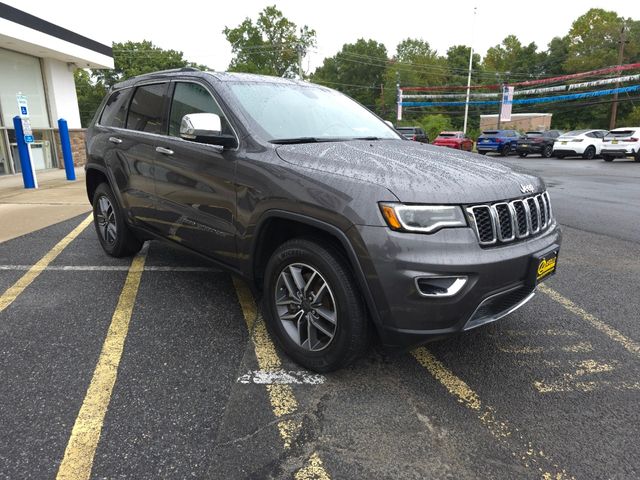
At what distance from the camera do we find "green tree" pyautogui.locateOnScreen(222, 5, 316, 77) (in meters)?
66.5

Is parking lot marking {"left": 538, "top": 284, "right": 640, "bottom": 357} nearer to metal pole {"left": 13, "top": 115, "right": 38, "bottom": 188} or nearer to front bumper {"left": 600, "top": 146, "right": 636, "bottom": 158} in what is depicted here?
metal pole {"left": 13, "top": 115, "right": 38, "bottom": 188}

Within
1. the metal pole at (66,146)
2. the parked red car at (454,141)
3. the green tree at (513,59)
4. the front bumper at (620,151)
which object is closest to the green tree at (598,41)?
the green tree at (513,59)

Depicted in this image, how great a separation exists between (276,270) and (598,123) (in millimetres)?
63604

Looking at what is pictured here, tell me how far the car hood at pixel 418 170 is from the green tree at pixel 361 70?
84.3 meters

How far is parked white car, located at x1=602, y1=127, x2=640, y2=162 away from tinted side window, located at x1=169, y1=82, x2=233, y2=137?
73.8 ft

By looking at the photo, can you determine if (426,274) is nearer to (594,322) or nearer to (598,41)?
(594,322)

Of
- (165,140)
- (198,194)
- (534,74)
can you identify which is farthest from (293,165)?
(534,74)

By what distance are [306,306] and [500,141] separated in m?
26.0

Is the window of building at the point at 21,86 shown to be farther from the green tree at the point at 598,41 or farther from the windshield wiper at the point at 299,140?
the green tree at the point at 598,41

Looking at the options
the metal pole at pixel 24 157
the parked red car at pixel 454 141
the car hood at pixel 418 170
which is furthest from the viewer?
the parked red car at pixel 454 141

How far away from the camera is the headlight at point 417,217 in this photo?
2.33 metres

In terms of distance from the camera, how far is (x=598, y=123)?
55.5m

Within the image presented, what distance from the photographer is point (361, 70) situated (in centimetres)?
8581

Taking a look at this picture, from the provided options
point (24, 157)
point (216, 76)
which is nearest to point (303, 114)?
point (216, 76)
